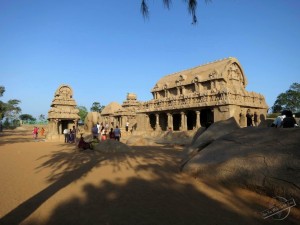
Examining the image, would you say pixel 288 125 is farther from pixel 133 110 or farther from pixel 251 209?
pixel 133 110

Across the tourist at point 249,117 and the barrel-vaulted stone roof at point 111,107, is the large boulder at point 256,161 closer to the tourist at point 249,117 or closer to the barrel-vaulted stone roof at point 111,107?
the tourist at point 249,117

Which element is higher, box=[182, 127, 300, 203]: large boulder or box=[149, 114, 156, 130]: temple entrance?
box=[149, 114, 156, 130]: temple entrance

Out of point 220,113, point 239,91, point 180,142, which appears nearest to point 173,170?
point 180,142

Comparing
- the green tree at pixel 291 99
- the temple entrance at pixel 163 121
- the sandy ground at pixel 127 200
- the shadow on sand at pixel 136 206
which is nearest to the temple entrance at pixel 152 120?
the temple entrance at pixel 163 121

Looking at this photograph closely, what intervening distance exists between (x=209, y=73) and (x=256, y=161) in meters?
23.6

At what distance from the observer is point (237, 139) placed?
22.6 feet

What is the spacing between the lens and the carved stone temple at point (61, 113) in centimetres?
2872

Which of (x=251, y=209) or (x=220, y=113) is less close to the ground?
(x=220, y=113)

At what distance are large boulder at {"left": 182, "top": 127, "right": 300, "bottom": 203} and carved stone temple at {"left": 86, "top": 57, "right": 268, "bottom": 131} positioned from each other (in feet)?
50.7

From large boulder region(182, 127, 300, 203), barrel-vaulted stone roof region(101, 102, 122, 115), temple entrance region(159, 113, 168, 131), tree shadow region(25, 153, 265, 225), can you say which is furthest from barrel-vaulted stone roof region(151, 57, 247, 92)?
tree shadow region(25, 153, 265, 225)

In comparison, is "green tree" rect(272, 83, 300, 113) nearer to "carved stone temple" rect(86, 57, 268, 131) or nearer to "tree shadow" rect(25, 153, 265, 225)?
"carved stone temple" rect(86, 57, 268, 131)

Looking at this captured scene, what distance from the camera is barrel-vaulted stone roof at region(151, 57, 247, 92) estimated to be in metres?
26.9

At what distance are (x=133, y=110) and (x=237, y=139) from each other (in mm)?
36400

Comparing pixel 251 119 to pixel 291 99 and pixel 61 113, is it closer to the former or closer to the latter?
pixel 61 113
